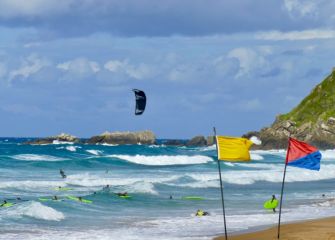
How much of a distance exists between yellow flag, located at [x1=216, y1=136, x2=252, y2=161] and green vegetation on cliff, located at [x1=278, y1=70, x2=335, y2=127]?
11267 cm

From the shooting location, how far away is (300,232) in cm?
2511

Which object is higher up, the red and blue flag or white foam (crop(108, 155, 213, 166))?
white foam (crop(108, 155, 213, 166))

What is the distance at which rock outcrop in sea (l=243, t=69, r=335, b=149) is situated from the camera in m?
128

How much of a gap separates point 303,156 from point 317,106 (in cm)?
11811

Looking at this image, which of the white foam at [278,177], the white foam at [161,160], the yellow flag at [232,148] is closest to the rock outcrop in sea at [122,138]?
the white foam at [161,160]

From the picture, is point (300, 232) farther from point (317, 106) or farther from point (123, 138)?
point (123, 138)

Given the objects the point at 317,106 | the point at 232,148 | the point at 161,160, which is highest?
the point at 317,106

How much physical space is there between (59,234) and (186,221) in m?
5.70

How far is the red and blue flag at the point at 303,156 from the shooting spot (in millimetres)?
21531

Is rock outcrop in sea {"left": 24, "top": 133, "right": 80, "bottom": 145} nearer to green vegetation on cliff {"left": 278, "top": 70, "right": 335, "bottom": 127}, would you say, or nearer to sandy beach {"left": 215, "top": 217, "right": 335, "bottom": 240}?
green vegetation on cliff {"left": 278, "top": 70, "right": 335, "bottom": 127}

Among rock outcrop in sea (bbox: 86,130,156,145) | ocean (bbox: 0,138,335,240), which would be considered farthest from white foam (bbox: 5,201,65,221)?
rock outcrop in sea (bbox: 86,130,156,145)

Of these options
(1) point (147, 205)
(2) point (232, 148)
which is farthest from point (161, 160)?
(2) point (232, 148)

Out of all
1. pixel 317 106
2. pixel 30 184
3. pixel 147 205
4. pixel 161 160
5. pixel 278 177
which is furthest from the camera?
pixel 317 106

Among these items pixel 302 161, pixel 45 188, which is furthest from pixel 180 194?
pixel 302 161
